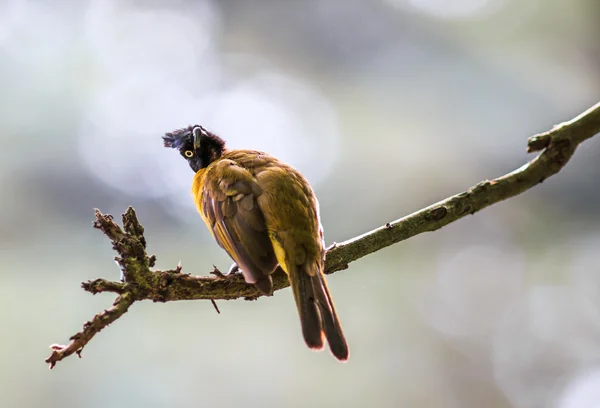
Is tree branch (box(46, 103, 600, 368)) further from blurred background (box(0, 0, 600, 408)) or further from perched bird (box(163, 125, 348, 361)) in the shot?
blurred background (box(0, 0, 600, 408))

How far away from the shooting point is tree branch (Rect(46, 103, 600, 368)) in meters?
1.67

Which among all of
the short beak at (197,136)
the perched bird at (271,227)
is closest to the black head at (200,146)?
the short beak at (197,136)

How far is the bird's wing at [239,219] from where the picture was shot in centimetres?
203

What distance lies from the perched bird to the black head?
0.24 meters

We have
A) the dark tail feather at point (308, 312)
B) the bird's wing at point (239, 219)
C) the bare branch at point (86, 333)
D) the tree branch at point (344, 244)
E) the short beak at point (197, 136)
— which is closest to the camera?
the bare branch at point (86, 333)

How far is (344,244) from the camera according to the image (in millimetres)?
2174

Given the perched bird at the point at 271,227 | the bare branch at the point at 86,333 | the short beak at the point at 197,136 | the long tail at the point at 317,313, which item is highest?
the short beak at the point at 197,136

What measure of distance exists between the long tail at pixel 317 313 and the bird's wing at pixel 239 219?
0.36 feet

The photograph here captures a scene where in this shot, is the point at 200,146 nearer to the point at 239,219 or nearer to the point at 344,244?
the point at 239,219

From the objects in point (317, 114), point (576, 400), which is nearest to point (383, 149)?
point (317, 114)

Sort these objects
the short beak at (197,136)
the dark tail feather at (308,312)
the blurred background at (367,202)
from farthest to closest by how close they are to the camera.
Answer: the blurred background at (367,202), the short beak at (197,136), the dark tail feather at (308,312)

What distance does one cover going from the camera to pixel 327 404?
A: 4773mm

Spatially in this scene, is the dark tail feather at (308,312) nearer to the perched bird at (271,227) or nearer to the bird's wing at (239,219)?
the perched bird at (271,227)

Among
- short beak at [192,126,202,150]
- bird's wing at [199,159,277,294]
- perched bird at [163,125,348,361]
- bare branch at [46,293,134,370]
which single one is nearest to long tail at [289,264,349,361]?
perched bird at [163,125,348,361]
